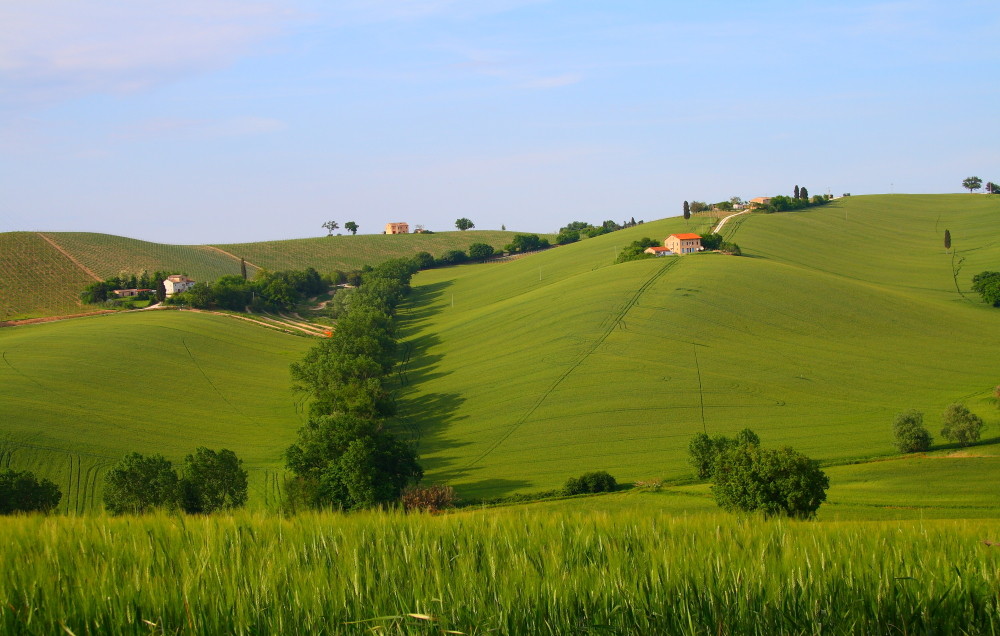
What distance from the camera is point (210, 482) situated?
45.1 meters

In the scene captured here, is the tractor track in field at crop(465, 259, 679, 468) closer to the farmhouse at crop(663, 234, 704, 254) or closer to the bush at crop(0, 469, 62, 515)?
the farmhouse at crop(663, 234, 704, 254)

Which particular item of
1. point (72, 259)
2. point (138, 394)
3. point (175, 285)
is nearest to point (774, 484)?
point (138, 394)

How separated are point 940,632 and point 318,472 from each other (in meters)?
43.4

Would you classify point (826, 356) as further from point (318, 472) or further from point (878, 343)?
point (318, 472)

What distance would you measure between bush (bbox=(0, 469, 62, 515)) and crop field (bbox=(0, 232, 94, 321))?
72.3m

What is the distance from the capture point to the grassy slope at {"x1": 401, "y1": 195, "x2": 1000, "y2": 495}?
5609 centimetres

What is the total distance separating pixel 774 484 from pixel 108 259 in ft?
465

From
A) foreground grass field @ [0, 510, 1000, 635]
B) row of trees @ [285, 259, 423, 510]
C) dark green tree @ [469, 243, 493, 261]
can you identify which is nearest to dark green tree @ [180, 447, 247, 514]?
row of trees @ [285, 259, 423, 510]

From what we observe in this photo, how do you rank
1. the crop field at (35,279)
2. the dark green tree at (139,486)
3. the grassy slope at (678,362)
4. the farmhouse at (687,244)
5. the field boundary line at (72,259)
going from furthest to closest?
the field boundary line at (72,259)
the farmhouse at (687,244)
the crop field at (35,279)
the grassy slope at (678,362)
the dark green tree at (139,486)

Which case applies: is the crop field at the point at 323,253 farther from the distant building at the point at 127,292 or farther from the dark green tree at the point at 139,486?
the dark green tree at the point at 139,486

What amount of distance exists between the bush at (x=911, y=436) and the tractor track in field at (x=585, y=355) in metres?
26.4

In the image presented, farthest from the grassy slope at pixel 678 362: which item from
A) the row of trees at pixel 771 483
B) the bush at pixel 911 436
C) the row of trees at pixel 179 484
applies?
the row of trees at pixel 179 484

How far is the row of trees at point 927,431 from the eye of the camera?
5103 centimetres

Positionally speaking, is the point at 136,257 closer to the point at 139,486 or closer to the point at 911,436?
the point at 139,486
